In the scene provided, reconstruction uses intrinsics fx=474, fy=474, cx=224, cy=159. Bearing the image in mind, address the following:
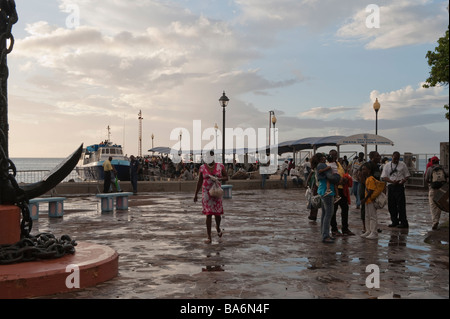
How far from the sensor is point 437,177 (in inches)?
400

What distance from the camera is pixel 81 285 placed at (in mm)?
5547

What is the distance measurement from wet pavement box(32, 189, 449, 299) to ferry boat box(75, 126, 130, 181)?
19.3m

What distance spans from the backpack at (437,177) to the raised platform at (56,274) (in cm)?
719

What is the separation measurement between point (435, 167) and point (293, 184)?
56.4 feet

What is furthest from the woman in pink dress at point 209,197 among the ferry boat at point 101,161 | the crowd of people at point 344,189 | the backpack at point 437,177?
the ferry boat at point 101,161

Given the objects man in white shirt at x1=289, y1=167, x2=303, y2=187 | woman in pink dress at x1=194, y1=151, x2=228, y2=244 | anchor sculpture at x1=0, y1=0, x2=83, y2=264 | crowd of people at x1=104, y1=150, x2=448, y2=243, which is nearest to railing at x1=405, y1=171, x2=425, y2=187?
man in white shirt at x1=289, y1=167, x2=303, y2=187

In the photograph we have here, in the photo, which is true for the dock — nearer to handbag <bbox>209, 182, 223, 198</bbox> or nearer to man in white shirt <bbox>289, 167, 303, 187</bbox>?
handbag <bbox>209, 182, 223, 198</bbox>

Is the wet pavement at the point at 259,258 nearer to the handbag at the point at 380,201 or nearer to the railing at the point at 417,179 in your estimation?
the handbag at the point at 380,201

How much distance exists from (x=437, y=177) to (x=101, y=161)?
86.1ft

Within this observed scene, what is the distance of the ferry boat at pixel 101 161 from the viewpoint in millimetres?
32188

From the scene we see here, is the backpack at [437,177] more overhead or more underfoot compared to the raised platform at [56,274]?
more overhead

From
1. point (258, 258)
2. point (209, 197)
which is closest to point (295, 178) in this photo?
point (209, 197)

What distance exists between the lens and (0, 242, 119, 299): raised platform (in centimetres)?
509

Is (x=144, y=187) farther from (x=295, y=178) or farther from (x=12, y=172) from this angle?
(x=12, y=172)
